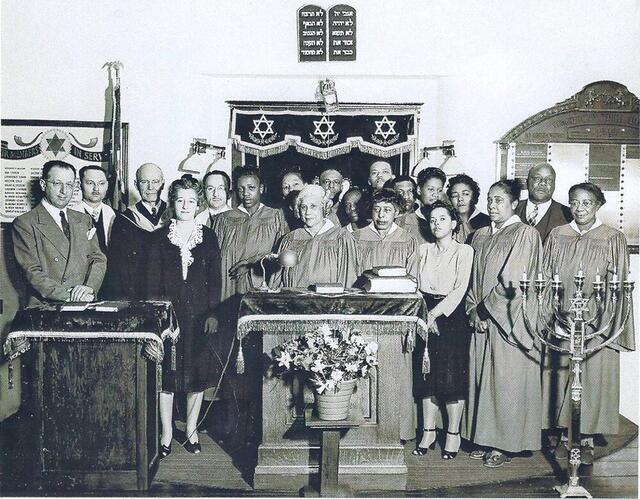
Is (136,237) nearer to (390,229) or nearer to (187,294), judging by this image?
(187,294)

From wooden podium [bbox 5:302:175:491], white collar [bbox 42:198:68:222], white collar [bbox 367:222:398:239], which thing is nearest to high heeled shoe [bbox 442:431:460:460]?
white collar [bbox 367:222:398:239]

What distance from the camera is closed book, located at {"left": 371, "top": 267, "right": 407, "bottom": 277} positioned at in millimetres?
4348

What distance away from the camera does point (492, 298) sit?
4625mm

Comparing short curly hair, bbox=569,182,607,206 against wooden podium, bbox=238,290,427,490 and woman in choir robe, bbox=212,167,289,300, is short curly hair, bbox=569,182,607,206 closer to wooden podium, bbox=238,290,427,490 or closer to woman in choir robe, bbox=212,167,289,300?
wooden podium, bbox=238,290,427,490

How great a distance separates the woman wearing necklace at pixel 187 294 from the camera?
15.0 ft

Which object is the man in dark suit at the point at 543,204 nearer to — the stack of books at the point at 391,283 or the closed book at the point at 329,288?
the stack of books at the point at 391,283

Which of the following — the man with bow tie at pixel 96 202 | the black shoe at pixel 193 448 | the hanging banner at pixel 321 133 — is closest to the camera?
Result: the black shoe at pixel 193 448

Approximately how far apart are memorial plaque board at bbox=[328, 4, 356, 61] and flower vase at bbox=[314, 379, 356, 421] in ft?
7.39

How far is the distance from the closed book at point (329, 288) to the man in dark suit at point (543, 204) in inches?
59.0

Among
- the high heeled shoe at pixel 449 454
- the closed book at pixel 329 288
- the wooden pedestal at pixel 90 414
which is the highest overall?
the closed book at pixel 329 288

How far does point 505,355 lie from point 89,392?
8.50 ft

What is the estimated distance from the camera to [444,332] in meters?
4.62

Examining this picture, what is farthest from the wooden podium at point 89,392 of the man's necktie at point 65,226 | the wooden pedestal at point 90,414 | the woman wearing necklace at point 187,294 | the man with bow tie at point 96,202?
the man with bow tie at point 96,202

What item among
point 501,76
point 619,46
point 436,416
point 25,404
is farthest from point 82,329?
point 619,46
